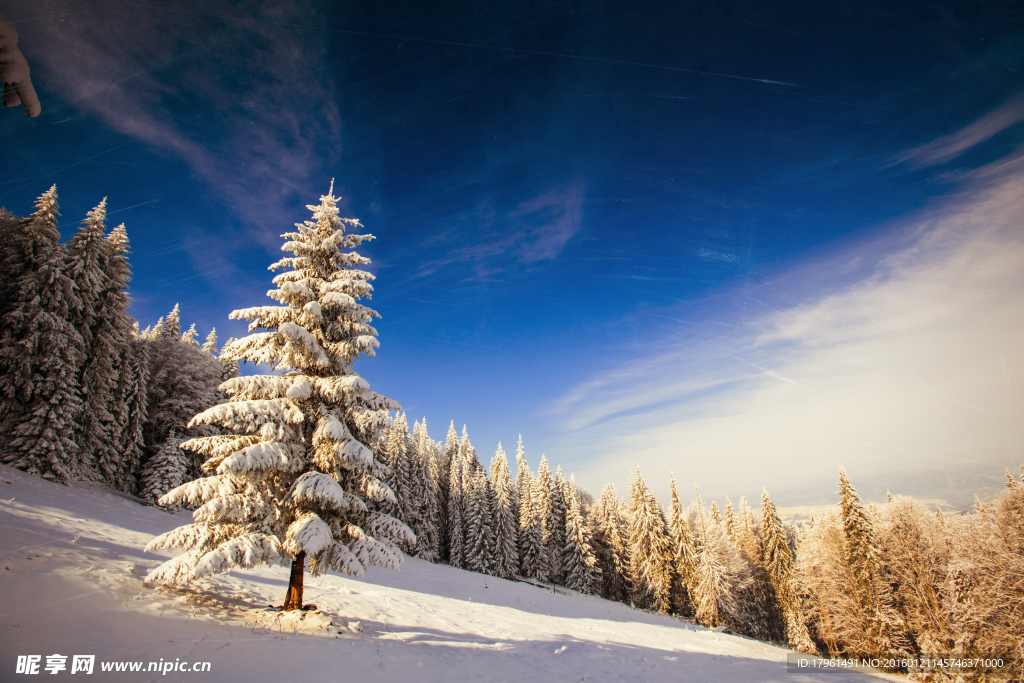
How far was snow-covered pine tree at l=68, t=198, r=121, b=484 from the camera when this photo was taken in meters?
23.6

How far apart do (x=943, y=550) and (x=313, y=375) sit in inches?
1590

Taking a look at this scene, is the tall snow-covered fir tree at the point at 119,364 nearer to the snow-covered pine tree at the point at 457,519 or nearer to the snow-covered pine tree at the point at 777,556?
the snow-covered pine tree at the point at 457,519

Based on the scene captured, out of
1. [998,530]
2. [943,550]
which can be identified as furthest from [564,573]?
[998,530]

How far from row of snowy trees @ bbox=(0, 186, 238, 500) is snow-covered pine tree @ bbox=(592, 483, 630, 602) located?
4885cm

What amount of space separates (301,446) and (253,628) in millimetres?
4104

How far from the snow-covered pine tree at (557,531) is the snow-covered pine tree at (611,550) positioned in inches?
226

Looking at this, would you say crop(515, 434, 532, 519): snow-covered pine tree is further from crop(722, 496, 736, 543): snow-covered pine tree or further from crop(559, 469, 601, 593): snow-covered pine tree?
crop(722, 496, 736, 543): snow-covered pine tree

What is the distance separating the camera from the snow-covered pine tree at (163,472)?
86.2ft

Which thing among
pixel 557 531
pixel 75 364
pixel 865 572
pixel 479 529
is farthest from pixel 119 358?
pixel 865 572

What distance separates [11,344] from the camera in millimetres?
21047

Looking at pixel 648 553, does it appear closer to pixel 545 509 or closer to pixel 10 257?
pixel 545 509

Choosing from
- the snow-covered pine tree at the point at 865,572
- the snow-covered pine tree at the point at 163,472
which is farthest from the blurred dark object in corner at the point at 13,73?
the snow-covered pine tree at the point at 865,572

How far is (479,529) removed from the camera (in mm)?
48375

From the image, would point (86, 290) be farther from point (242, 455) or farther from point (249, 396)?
point (242, 455)
